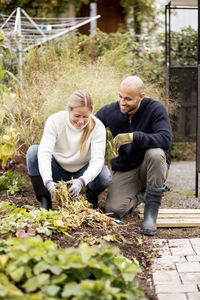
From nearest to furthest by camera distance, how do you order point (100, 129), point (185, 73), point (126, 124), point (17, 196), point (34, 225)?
point (34, 225)
point (100, 129)
point (126, 124)
point (17, 196)
point (185, 73)

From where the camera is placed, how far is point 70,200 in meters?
2.96

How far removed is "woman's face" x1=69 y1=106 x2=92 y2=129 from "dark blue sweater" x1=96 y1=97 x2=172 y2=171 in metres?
0.42

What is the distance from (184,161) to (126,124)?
364 centimetres

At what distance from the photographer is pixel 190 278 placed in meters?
2.39

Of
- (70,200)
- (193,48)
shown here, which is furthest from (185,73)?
(70,200)

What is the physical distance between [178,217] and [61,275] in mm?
2096

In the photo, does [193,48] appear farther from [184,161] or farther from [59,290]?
[59,290]

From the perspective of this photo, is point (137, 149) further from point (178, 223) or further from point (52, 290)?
point (52, 290)

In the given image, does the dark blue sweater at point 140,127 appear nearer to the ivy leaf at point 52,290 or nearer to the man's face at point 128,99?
the man's face at point 128,99

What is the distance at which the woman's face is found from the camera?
122 inches

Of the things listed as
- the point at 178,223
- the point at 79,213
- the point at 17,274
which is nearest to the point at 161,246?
the point at 178,223

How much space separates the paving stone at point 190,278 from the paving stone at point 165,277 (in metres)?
0.03

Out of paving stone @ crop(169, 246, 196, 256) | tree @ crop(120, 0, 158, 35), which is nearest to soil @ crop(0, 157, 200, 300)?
paving stone @ crop(169, 246, 196, 256)

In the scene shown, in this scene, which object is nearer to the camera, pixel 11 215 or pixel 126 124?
pixel 11 215
